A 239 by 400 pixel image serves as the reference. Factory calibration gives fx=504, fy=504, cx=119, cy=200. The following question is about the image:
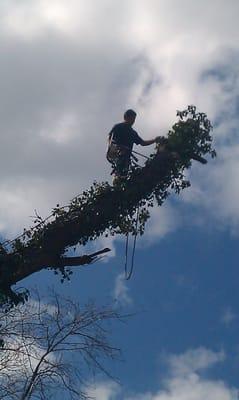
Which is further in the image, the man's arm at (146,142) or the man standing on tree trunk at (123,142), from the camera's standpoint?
the man's arm at (146,142)

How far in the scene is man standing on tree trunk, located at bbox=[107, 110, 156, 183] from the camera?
24.1 feet

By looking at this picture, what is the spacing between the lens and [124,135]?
7.54m

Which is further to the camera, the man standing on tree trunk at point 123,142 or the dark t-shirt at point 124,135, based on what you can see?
the dark t-shirt at point 124,135

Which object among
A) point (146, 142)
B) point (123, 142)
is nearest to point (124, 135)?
point (123, 142)

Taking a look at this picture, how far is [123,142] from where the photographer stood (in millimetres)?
7496

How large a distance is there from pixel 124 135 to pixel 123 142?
0.12 metres

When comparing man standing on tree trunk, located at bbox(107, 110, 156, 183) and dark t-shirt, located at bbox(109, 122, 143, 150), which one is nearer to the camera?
man standing on tree trunk, located at bbox(107, 110, 156, 183)

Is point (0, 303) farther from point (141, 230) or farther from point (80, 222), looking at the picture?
point (141, 230)

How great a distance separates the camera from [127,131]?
24.8 ft

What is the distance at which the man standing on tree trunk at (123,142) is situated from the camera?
7.34 metres

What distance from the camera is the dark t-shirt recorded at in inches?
295

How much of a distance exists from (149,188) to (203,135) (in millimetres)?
1084

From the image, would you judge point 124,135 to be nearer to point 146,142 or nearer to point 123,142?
point 123,142

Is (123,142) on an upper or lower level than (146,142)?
lower
